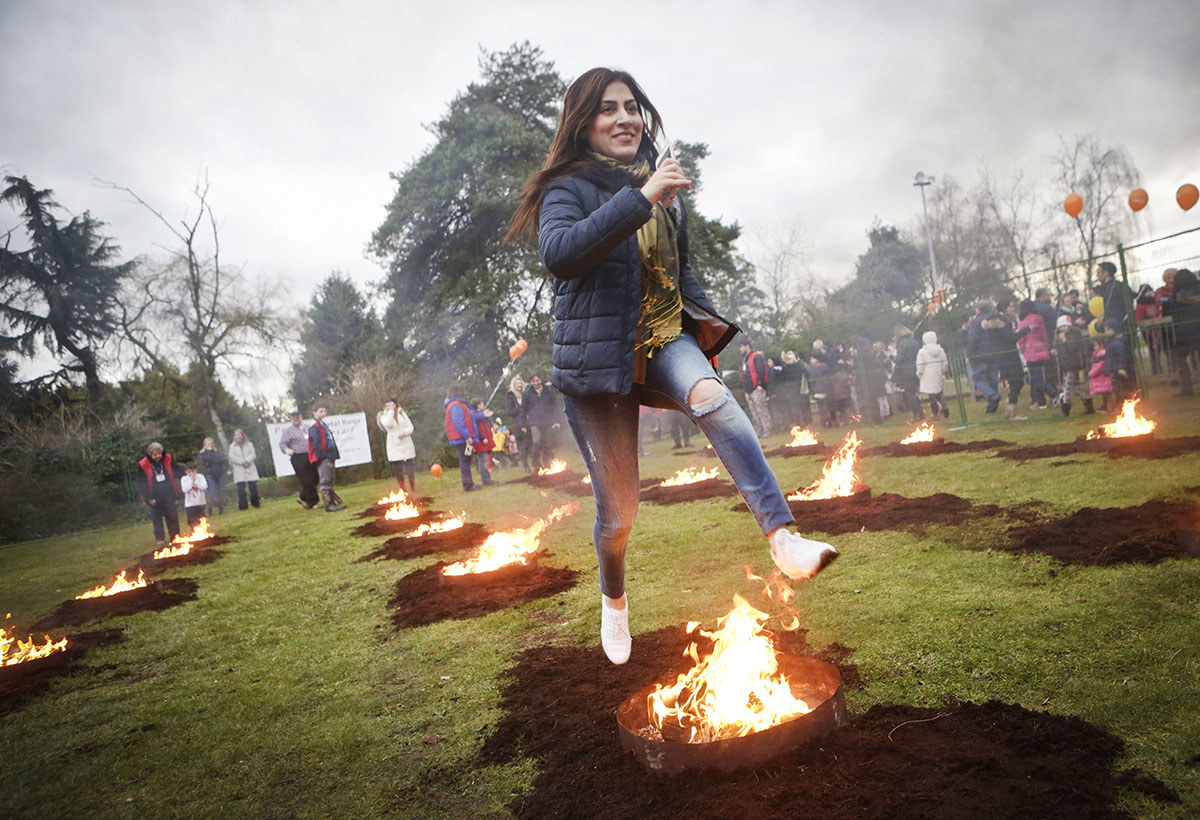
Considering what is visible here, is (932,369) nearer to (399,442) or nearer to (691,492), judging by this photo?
(691,492)

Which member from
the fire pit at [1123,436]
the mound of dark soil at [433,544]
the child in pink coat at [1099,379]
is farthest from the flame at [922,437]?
the mound of dark soil at [433,544]

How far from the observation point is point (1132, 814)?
1.82 meters

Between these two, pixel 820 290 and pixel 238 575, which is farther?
pixel 820 290

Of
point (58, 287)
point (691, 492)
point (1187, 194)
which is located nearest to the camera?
point (691, 492)

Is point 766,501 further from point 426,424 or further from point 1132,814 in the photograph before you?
point 426,424

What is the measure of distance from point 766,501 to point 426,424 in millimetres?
24629

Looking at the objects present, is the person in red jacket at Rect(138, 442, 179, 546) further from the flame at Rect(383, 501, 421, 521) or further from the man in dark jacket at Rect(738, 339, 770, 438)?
the man in dark jacket at Rect(738, 339, 770, 438)

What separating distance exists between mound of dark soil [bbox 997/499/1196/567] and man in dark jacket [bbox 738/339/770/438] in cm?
1278

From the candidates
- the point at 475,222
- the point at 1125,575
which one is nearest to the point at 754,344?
the point at 475,222

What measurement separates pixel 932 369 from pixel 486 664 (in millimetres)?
13815

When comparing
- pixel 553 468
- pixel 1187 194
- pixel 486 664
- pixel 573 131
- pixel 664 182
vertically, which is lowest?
pixel 486 664

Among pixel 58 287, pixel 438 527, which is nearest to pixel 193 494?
pixel 438 527

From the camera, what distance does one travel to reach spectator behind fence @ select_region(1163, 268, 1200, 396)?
10.9m

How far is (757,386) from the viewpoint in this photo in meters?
17.9
